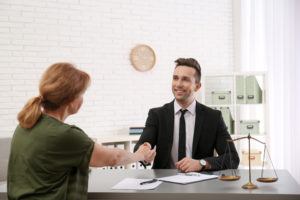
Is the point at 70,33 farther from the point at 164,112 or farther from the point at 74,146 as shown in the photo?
the point at 74,146

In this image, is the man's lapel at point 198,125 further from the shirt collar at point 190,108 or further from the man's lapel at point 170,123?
the man's lapel at point 170,123

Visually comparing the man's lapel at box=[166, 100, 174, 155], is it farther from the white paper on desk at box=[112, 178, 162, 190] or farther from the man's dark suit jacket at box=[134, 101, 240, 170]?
the white paper on desk at box=[112, 178, 162, 190]

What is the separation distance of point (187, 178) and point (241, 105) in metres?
3.31

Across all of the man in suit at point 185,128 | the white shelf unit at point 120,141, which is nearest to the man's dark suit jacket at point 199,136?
the man in suit at point 185,128

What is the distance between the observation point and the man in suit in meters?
2.84

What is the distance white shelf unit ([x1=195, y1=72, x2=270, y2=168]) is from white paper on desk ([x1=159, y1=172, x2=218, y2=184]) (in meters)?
3.13

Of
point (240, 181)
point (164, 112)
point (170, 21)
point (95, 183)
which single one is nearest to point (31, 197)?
point (95, 183)

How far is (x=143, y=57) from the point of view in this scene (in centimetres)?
551

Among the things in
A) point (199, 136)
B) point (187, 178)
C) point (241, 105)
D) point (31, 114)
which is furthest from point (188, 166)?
point (241, 105)

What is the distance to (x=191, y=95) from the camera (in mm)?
2943

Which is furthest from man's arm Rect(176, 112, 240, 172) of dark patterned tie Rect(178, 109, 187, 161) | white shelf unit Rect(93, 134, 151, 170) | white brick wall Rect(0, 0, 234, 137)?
white brick wall Rect(0, 0, 234, 137)

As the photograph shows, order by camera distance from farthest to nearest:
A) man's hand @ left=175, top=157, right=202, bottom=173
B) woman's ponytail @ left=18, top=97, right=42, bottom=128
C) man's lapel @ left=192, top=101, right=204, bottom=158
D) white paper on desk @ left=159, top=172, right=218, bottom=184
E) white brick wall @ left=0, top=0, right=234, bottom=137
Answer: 1. white brick wall @ left=0, top=0, right=234, bottom=137
2. man's lapel @ left=192, top=101, right=204, bottom=158
3. man's hand @ left=175, top=157, right=202, bottom=173
4. white paper on desk @ left=159, top=172, right=218, bottom=184
5. woman's ponytail @ left=18, top=97, right=42, bottom=128

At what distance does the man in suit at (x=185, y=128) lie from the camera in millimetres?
2842

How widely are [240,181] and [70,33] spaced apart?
3599mm
